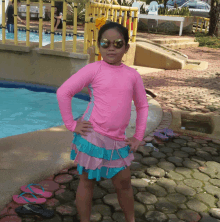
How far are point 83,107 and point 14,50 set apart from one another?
1942mm

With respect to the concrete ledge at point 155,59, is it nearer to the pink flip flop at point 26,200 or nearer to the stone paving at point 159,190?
the stone paving at point 159,190

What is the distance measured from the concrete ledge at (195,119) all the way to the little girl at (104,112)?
249cm

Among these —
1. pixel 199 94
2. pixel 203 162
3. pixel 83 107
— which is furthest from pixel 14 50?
pixel 203 162

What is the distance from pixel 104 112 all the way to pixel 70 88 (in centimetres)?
26

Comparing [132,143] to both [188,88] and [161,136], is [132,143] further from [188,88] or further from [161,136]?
[188,88]

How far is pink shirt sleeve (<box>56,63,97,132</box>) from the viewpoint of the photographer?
1.83 m

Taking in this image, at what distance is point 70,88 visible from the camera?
1.83 meters

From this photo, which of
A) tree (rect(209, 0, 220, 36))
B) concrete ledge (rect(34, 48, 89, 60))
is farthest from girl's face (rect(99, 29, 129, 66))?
tree (rect(209, 0, 220, 36))

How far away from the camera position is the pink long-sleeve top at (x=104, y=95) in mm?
1857

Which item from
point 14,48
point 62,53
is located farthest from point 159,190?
point 14,48

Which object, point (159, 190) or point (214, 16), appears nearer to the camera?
point (159, 190)

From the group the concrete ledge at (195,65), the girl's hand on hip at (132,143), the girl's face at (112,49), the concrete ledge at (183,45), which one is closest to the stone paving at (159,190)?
the girl's hand on hip at (132,143)

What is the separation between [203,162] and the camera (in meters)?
3.41

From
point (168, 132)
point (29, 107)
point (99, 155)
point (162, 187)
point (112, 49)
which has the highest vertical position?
point (112, 49)
